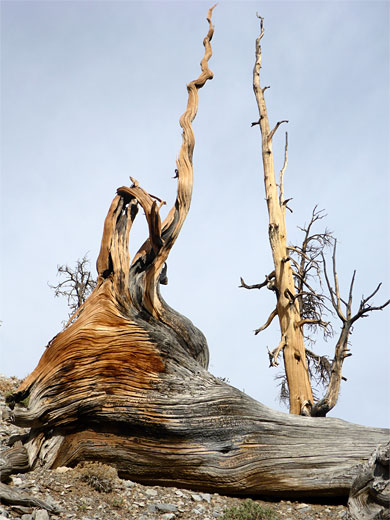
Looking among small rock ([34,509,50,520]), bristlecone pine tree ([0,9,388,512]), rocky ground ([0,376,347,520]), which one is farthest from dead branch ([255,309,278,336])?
Answer: small rock ([34,509,50,520])

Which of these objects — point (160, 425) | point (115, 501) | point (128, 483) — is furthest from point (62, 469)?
point (160, 425)

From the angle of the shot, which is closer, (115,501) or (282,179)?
(115,501)

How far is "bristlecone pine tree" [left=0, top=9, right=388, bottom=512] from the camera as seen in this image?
4953 mm

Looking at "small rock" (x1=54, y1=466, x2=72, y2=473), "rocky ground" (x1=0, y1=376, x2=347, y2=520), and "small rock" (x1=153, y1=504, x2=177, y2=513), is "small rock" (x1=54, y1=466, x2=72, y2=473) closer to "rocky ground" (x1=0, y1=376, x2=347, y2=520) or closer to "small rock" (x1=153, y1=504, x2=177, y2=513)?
"rocky ground" (x1=0, y1=376, x2=347, y2=520)

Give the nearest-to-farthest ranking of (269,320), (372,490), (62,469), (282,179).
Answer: (372,490) → (62,469) → (269,320) → (282,179)

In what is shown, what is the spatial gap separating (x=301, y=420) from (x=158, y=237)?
273 cm

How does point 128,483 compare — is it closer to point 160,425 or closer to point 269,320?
point 160,425

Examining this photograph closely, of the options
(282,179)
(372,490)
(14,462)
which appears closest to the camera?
(372,490)

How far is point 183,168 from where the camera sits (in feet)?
24.1

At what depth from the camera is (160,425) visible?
16.6 feet

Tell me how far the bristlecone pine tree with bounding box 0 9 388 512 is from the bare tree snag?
1754 mm

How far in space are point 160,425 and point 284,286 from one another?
3656mm

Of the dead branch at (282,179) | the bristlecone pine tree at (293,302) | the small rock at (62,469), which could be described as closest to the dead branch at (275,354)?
the bristlecone pine tree at (293,302)

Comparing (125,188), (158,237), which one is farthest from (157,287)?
(125,188)
